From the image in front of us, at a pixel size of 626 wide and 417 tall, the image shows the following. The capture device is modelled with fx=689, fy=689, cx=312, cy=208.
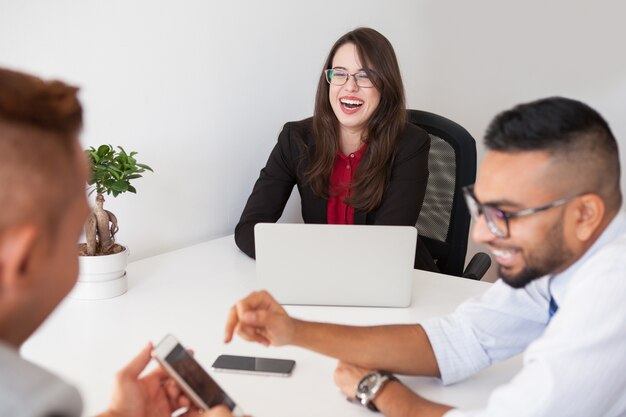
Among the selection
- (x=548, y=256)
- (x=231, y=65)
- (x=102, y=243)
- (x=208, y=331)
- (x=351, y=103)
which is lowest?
(x=208, y=331)

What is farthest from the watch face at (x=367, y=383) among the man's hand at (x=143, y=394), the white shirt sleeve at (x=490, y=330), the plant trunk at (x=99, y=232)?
the plant trunk at (x=99, y=232)

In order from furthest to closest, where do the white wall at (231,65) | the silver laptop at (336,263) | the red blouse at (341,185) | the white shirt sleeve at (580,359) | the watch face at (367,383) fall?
the red blouse at (341,185) < the white wall at (231,65) < the silver laptop at (336,263) < the watch face at (367,383) < the white shirt sleeve at (580,359)

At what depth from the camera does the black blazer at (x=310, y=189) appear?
7.27ft

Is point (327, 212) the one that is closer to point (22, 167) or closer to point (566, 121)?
point (566, 121)

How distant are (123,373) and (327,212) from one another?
132 centimetres

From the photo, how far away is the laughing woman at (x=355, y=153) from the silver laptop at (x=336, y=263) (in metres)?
0.53

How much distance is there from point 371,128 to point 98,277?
106 cm

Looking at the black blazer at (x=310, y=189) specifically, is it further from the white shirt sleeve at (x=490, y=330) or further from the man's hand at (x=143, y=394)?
the man's hand at (x=143, y=394)

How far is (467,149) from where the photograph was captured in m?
2.27

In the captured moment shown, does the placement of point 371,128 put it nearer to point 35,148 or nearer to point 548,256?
point 548,256

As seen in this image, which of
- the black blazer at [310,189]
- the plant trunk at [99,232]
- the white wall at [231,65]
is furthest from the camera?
the black blazer at [310,189]

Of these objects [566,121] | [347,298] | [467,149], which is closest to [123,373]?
[347,298]

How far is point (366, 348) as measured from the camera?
1.36 m

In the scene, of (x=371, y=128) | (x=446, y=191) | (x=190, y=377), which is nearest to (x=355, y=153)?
(x=371, y=128)
